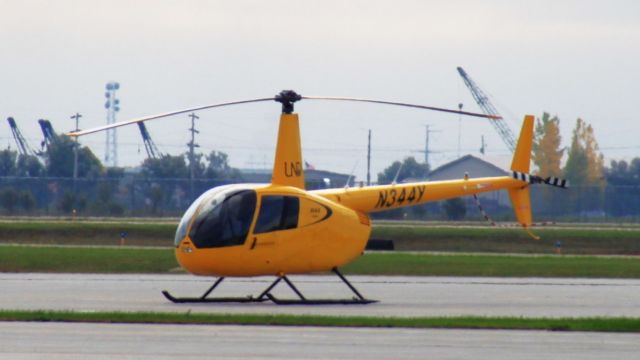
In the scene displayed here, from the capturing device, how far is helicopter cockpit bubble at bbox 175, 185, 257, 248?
26.3 meters

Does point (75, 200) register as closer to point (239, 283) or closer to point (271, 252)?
point (239, 283)

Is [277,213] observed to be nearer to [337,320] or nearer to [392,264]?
[337,320]

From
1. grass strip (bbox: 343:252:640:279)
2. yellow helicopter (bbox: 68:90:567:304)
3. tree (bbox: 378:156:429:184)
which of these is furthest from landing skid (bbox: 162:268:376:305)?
tree (bbox: 378:156:429:184)

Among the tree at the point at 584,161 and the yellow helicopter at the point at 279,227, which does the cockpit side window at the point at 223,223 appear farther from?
the tree at the point at 584,161

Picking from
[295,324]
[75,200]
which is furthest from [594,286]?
[75,200]

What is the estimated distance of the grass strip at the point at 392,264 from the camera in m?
38.4

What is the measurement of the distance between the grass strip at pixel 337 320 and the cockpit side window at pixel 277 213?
3.61 meters

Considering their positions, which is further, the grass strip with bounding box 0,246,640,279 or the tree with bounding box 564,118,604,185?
the tree with bounding box 564,118,604,185

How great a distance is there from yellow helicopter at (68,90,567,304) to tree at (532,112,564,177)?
9539 centimetres

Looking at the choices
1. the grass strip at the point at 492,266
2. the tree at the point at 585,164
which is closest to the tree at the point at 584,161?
the tree at the point at 585,164

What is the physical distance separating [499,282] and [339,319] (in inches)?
501

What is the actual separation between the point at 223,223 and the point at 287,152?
219 cm

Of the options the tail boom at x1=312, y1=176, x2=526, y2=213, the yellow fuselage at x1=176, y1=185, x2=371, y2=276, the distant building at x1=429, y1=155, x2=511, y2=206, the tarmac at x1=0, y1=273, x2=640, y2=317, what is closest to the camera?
the tarmac at x1=0, y1=273, x2=640, y2=317

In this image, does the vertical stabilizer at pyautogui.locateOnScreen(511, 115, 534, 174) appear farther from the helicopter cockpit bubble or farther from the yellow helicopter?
the helicopter cockpit bubble
